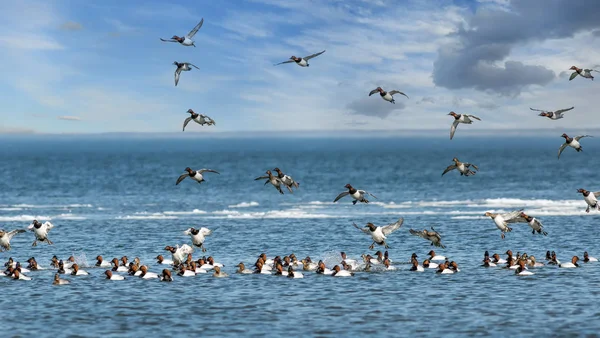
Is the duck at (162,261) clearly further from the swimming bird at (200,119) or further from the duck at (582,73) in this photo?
the duck at (582,73)

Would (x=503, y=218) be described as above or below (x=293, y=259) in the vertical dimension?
above

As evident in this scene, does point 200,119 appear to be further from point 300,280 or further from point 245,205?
point 245,205

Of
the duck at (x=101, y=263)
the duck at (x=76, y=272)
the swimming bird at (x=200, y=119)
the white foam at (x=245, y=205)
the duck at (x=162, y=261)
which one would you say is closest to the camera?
the swimming bird at (x=200, y=119)

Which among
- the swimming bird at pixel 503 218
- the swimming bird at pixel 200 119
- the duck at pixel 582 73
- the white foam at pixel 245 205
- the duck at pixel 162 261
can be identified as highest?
the duck at pixel 582 73

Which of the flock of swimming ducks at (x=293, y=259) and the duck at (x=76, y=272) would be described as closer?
the flock of swimming ducks at (x=293, y=259)

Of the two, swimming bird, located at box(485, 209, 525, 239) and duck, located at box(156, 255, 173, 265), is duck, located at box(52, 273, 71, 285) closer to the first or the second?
duck, located at box(156, 255, 173, 265)

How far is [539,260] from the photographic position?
4384 cm

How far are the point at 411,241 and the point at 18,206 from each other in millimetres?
51686

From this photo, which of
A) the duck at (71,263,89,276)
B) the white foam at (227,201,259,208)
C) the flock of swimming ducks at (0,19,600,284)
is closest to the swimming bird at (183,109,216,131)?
the flock of swimming ducks at (0,19,600,284)

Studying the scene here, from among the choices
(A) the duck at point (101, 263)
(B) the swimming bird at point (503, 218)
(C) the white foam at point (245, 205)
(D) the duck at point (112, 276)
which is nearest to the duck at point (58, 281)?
(D) the duck at point (112, 276)

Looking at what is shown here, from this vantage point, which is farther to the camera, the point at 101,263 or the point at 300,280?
the point at 101,263

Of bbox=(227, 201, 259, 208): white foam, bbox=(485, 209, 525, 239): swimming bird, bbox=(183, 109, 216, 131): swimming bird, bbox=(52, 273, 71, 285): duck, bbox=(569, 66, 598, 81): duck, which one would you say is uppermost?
bbox=(569, 66, 598, 81): duck

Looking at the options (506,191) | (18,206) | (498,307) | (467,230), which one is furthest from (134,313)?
(506,191)

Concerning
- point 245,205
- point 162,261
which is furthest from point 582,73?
point 245,205
